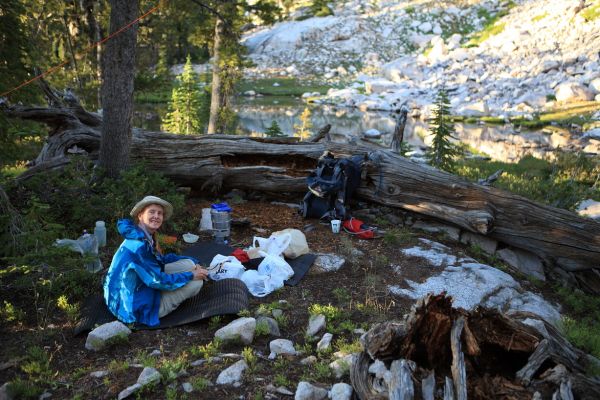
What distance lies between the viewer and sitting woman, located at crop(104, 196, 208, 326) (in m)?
4.62

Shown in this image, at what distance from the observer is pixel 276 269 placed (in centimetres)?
589

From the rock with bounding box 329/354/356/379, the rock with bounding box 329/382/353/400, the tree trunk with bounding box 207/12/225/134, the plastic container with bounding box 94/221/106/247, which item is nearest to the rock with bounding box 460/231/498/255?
the rock with bounding box 329/354/356/379

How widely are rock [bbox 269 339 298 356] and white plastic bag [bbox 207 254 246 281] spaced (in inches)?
57.3

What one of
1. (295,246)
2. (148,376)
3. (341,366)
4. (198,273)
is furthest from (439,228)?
(148,376)

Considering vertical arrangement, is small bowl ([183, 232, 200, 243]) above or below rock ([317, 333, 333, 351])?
below

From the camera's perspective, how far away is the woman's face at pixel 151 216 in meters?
4.81

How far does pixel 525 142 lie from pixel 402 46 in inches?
1208

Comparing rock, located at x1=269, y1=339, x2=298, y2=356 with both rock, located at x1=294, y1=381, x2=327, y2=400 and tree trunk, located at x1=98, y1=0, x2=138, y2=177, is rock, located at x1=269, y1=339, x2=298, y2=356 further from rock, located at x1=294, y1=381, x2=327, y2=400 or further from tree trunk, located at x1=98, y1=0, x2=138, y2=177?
tree trunk, located at x1=98, y1=0, x2=138, y2=177

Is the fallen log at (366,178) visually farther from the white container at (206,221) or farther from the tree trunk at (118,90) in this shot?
the white container at (206,221)

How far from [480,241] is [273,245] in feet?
10.3

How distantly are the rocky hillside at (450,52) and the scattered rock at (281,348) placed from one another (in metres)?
25.2

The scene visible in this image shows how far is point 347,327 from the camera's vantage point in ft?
15.4

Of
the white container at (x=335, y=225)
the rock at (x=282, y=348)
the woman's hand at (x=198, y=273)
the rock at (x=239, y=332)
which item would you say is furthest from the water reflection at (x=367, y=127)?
the rock at (x=282, y=348)

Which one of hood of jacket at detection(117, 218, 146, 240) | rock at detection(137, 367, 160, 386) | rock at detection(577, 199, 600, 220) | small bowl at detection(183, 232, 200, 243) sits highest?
hood of jacket at detection(117, 218, 146, 240)
